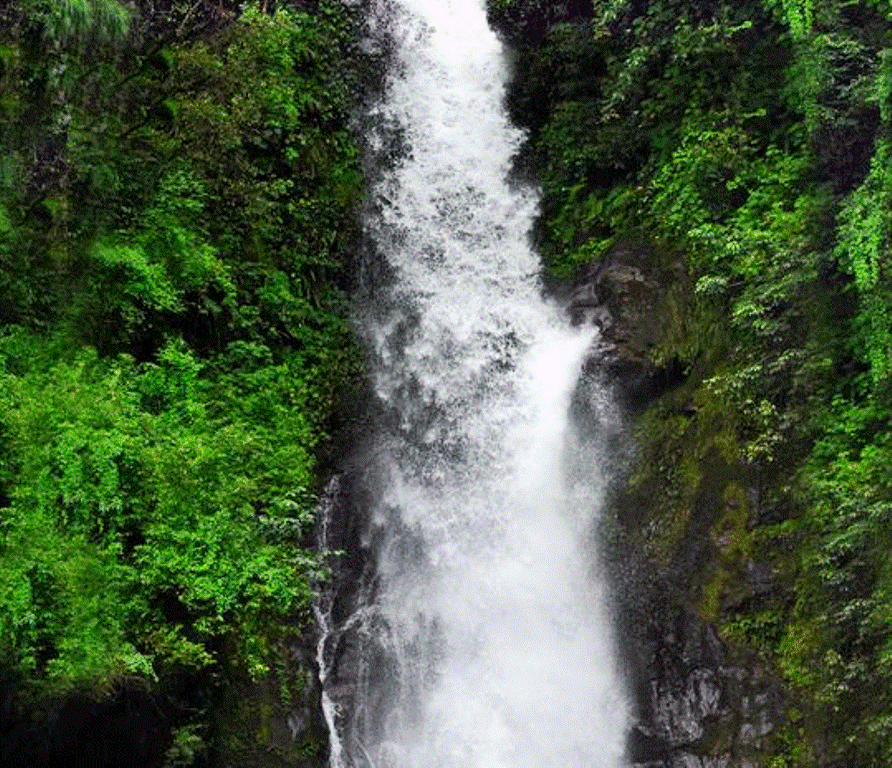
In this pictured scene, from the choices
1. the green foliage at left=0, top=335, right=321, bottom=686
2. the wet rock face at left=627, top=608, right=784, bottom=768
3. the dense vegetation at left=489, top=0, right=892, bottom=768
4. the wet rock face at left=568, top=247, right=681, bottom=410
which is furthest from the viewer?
the wet rock face at left=568, top=247, right=681, bottom=410

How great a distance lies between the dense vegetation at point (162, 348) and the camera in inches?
300

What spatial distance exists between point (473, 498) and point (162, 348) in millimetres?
4168

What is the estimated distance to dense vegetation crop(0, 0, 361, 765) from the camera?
25.0 ft

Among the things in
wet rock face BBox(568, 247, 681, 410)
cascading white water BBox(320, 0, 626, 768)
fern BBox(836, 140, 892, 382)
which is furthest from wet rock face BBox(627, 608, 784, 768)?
fern BBox(836, 140, 892, 382)

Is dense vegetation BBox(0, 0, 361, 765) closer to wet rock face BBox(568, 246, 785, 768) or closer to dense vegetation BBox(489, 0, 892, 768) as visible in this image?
wet rock face BBox(568, 246, 785, 768)

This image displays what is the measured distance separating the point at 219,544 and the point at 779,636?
535 centimetres

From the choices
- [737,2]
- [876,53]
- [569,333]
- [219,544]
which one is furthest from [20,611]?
[737,2]

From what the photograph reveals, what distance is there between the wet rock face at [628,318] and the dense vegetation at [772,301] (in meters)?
0.19

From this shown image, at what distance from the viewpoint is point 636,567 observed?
36.0 feet

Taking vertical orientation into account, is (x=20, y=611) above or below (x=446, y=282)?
below

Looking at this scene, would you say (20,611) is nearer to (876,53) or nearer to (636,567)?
(636,567)

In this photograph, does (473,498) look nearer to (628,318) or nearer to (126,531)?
(628,318)

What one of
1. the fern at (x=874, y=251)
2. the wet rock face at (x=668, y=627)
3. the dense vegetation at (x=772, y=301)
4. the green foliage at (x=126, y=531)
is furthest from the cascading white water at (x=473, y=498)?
the fern at (x=874, y=251)

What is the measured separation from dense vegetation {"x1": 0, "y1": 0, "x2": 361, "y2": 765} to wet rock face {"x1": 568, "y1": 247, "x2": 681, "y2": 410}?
3.34 metres
